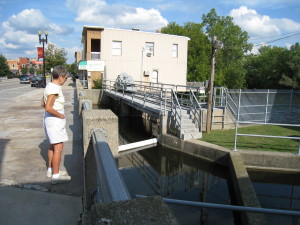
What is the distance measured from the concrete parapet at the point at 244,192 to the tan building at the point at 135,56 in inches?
836

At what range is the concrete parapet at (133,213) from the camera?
1232mm

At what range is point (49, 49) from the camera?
57.6 m

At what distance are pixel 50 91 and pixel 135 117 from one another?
56.3 feet

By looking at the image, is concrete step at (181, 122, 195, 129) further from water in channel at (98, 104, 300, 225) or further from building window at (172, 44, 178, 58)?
building window at (172, 44, 178, 58)

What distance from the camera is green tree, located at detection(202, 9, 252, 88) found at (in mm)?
51716

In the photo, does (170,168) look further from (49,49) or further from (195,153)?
(49,49)

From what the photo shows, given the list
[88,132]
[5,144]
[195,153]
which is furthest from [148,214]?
[195,153]

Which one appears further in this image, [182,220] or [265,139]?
[265,139]

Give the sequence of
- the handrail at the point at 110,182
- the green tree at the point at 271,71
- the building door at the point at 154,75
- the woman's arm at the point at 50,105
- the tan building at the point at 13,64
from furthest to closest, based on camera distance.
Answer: the tan building at the point at 13,64 < the green tree at the point at 271,71 < the building door at the point at 154,75 < the woman's arm at the point at 50,105 < the handrail at the point at 110,182

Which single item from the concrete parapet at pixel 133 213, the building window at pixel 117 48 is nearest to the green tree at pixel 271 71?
the building window at pixel 117 48

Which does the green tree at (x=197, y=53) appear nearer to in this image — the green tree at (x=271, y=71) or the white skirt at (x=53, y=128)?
the green tree at (x=271, y=71)

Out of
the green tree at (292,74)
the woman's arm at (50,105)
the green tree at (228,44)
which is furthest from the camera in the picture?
the green tree at (228,44)

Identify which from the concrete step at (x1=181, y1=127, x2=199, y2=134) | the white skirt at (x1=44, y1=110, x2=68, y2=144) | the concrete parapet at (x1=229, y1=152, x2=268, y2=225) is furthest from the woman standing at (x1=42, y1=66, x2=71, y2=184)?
the concrete step at (x1=181, y1=127, x2=199, y2=134)

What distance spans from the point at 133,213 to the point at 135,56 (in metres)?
28.1
